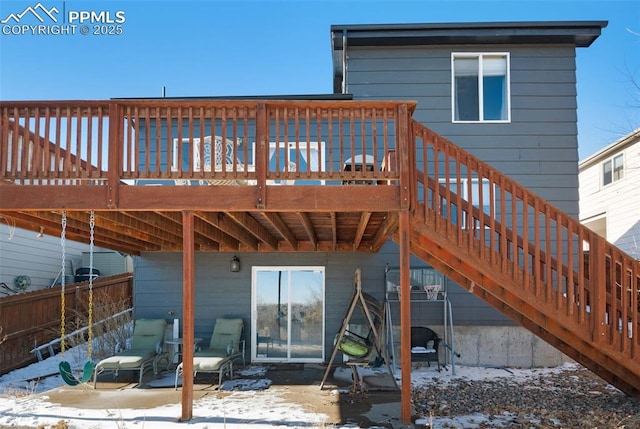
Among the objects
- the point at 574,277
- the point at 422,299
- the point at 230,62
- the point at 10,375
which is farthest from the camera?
the point at 230,62

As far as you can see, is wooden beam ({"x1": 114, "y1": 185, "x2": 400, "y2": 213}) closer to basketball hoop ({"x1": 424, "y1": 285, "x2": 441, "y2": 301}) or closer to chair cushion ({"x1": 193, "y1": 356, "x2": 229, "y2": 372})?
chair cushion ({"x1": 193, "y1": 356, "x2": 229, "y2": 372})

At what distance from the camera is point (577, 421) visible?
5516 millimetres

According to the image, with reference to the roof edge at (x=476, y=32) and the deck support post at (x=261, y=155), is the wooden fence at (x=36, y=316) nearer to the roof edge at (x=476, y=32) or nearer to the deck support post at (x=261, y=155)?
the deck support post at (x=261, y=155)

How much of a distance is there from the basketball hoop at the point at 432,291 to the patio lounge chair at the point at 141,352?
4641 millimetres

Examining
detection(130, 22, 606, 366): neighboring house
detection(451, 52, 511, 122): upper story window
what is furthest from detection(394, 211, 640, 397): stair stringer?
detection(451, 52, 511, 122): upper story window

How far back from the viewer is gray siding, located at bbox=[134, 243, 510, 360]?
917 centimetres

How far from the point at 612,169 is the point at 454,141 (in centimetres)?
740

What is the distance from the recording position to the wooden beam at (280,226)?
6.15 m

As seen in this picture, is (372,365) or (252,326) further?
(252,326)

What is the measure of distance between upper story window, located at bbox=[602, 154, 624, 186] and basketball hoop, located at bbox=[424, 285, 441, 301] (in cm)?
780

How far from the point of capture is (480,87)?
928 cm

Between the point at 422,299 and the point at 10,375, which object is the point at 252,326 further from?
the point at 10,375

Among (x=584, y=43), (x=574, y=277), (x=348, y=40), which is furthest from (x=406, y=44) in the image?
(x=574, y=277)

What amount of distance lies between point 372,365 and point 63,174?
5.78 meters
